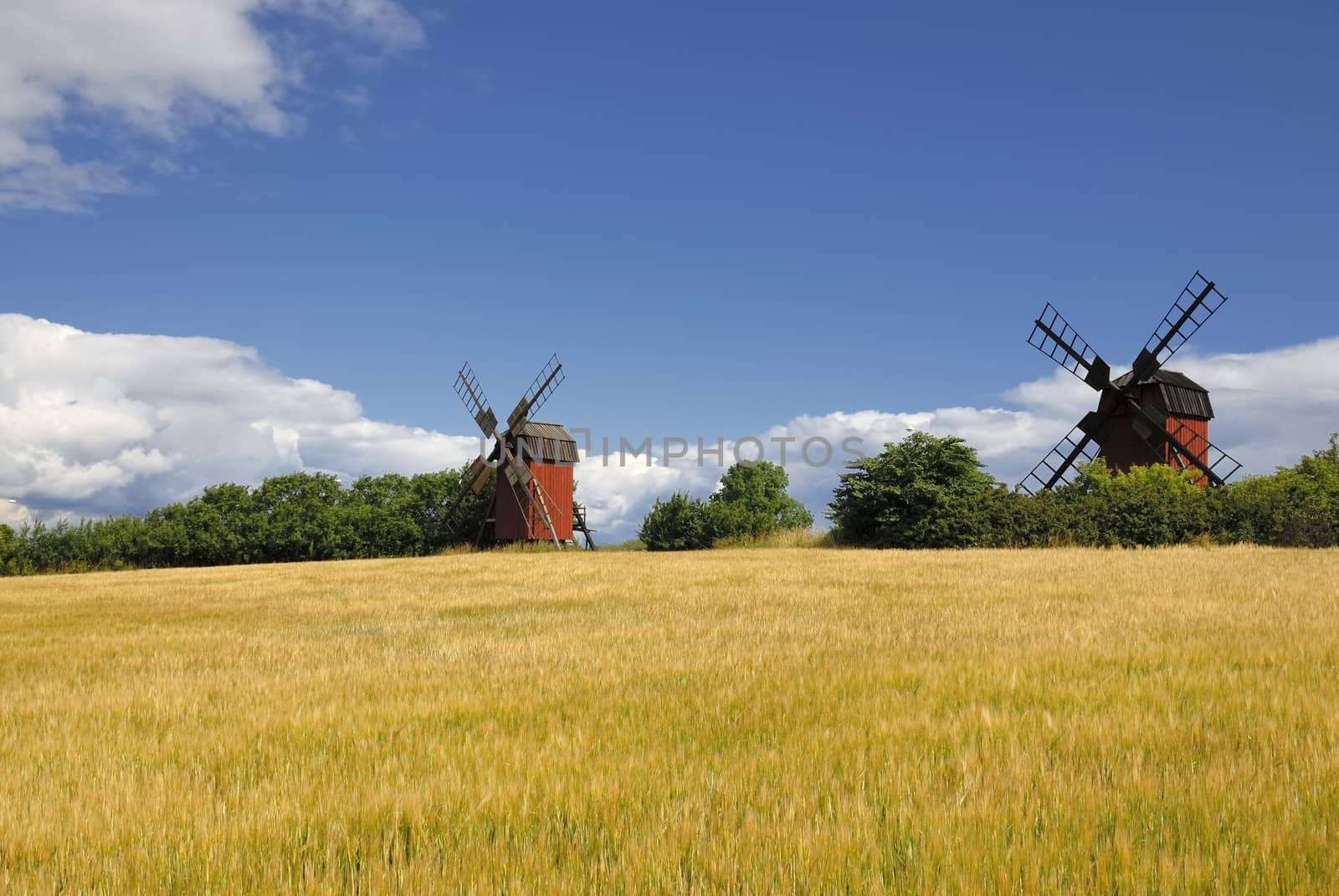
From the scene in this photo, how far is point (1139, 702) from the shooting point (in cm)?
660

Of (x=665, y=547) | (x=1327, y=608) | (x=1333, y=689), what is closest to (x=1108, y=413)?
(x=665, y=547)

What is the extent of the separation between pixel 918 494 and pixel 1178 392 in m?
20.3

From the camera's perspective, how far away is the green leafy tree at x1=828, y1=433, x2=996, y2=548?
117ft

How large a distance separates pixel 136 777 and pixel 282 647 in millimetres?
5954

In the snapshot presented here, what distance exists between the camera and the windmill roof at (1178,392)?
46.2 m

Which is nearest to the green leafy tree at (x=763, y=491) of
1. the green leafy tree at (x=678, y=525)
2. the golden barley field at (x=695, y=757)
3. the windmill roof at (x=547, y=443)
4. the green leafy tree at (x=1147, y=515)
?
the windmill roof at (x=547, y=443)

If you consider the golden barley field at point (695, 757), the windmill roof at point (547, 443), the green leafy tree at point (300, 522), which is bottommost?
the golden barley field at point (695, 757)

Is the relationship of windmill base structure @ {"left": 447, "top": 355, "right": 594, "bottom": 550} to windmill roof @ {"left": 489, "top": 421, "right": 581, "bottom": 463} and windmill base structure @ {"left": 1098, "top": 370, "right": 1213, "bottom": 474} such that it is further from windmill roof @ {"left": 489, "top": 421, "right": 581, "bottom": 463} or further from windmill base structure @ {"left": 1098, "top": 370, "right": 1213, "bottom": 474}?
windmill base structure @ {"left": 1098, "top": 370, "right": 1213, "bottom": 474}

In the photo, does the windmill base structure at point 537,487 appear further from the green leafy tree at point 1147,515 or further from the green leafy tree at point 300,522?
the green leafy tree at point 1147,515

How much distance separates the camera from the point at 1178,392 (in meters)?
46.9

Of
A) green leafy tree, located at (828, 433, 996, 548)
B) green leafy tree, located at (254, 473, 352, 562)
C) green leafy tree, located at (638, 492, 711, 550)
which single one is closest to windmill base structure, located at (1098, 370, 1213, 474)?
green leafy tree, located at (828, 433, 996, 548)

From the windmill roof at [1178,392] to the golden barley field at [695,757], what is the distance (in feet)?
124

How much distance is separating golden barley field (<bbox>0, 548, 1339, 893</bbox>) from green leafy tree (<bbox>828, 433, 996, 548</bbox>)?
76.0 ft

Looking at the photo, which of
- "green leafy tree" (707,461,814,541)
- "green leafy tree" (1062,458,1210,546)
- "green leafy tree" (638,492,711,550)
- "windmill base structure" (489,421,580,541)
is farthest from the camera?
"green leafy tree" (707,461,814,541)
